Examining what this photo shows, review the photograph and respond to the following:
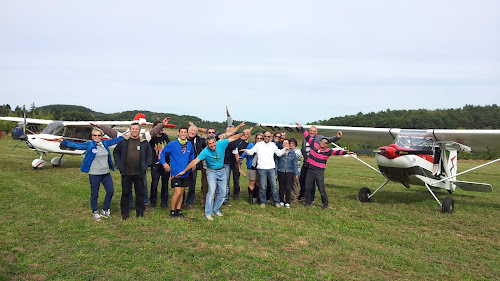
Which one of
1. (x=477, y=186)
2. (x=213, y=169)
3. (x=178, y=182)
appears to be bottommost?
(x=477, y=186)

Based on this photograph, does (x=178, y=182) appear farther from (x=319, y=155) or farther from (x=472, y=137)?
(x=472, y=137)

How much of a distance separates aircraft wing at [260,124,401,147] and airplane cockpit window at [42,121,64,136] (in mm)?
8235

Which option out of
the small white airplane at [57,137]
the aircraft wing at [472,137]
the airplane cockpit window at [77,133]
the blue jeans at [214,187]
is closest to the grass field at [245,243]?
the blue jeans at [214,187]

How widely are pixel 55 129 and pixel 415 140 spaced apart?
12853 millimetres

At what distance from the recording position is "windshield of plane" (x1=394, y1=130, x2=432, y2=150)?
827cm

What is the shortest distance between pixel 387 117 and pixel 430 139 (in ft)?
212

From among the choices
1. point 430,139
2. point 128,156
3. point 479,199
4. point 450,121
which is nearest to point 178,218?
point 128,156

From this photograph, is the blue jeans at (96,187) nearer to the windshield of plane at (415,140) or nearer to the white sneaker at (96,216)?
the white sneaker at (96,216)

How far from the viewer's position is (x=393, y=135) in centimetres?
986

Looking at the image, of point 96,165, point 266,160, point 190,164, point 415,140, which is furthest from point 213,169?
point 415,140

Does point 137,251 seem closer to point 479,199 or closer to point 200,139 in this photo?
point 200,139

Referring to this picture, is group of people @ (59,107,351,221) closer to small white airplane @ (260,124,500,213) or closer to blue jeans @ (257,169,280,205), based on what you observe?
blue jeans @ (257,169,280,205)

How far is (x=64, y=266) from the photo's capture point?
3758 mm

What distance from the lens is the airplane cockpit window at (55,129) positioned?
13.5 metres
